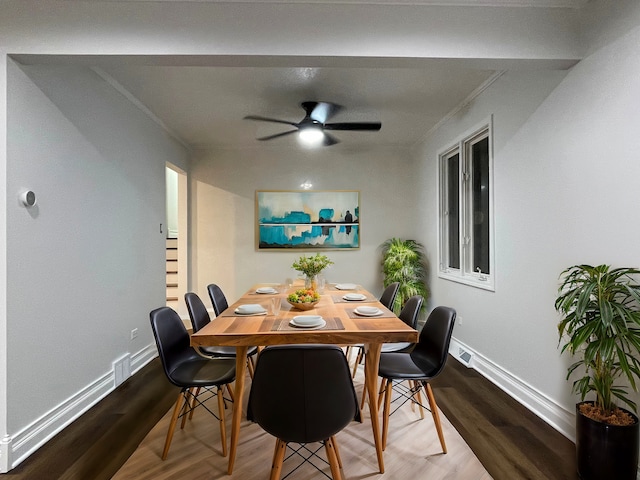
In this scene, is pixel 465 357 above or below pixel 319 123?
below

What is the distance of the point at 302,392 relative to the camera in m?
1.51

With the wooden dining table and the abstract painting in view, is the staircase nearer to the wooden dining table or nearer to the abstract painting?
the abstract painting

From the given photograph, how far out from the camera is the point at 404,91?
3.44m

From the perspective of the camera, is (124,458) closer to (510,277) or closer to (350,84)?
(510,277)

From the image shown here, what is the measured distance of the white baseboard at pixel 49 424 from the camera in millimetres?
2018

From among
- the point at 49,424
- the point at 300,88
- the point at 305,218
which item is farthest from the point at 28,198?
the point at 305,218

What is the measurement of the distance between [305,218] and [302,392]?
4.03 meters

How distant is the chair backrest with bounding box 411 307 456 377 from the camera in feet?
7.09

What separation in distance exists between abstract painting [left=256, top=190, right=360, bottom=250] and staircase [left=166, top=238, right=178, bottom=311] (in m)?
1.63

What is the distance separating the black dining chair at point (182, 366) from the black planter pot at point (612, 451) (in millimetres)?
1917

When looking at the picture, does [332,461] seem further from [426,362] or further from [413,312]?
[413,312]

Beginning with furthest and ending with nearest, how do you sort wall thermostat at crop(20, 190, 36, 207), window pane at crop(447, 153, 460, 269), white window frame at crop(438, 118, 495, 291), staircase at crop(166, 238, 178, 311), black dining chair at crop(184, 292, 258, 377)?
staircase at crop(166, 238, 178, 311) < window pane at crop(447, 153, 460, 269) < white window frame at crop(438, 118, 495, 291) < black dining chair at crop(184, 292, 258, 377) < wall thermostat at crop(20, 190, 36, 207)

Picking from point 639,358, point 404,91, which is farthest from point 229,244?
point 639,358

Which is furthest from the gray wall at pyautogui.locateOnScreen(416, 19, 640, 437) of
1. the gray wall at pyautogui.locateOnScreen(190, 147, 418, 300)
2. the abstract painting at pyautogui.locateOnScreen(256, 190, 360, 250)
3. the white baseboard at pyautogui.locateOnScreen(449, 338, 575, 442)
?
the abstract painting at pyautogui.locateOnScreen(256, 190, 360, 250)
